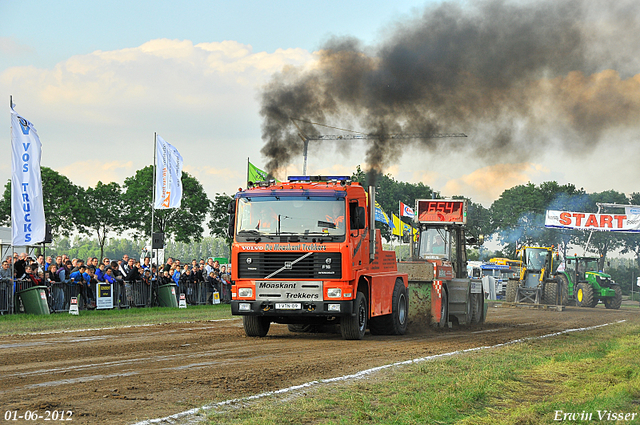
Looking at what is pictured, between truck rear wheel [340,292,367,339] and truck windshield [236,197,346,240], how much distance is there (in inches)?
65.2

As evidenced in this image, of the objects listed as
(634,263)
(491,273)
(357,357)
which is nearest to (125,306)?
(357,357)

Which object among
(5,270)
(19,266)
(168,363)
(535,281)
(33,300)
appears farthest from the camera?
(535,281)

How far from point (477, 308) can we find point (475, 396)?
1424 centimetres

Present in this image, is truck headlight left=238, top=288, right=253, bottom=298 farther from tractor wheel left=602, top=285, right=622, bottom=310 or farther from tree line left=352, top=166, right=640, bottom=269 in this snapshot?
tree line left=352, top=166, right=640, bottom=269

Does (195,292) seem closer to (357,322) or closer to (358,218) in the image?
(357,322)

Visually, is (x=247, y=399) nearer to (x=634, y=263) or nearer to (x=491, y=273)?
(x=491, y=273)

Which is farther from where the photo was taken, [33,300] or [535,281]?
[535,281]

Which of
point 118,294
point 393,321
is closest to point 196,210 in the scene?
point 118,294

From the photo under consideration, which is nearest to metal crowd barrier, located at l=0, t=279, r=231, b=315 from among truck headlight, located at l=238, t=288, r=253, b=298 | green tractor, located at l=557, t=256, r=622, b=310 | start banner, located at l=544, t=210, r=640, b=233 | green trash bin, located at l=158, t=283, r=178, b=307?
green trash bin, located at l=158, t=283, r=178, b=307

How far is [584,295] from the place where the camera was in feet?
125

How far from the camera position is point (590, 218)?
50094 millimetres

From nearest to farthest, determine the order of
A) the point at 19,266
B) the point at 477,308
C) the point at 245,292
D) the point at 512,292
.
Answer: the point at 245,292, the point at 19,266, the point at 477,308, the point at 512,292

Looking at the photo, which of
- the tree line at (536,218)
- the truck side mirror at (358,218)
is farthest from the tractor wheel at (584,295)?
the tree line at (536,218)

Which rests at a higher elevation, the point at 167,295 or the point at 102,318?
the point at 167,295
